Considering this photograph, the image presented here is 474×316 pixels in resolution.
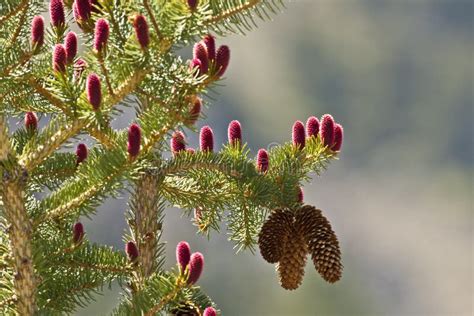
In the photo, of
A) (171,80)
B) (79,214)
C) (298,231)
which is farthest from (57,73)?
(298,231)

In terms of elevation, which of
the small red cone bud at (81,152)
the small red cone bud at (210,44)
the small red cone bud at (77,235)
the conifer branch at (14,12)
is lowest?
the small red cone bud at (77,235)

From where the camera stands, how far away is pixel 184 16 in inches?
126

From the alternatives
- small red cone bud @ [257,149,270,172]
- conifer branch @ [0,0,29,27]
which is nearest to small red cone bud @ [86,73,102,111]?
small red cone bud @ [257,149,270,172]

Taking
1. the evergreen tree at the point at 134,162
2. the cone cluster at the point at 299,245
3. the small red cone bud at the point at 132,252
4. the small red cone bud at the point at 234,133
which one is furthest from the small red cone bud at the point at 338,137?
the small red cone bud at the point at 132,252

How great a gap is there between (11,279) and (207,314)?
3.61 feet

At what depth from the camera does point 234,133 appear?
390 cm

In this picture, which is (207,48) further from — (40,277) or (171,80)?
(40,277)

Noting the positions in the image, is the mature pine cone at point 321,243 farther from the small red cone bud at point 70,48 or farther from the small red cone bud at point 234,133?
the small red cone bud at point 70,48

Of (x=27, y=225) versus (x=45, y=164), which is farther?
(x=45, y=164)

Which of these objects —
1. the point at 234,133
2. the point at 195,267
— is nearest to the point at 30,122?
the point at 234,133

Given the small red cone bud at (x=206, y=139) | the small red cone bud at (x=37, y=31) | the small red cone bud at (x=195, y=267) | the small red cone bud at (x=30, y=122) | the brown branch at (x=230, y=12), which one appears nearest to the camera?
the small red cone bud at (x=195, y=267)

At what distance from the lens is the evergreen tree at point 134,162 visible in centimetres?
327

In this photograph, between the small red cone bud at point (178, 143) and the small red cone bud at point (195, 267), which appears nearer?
the small red cone bud at point (195, 267)

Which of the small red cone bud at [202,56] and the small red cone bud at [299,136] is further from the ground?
the small red cone bud at [299,136]
